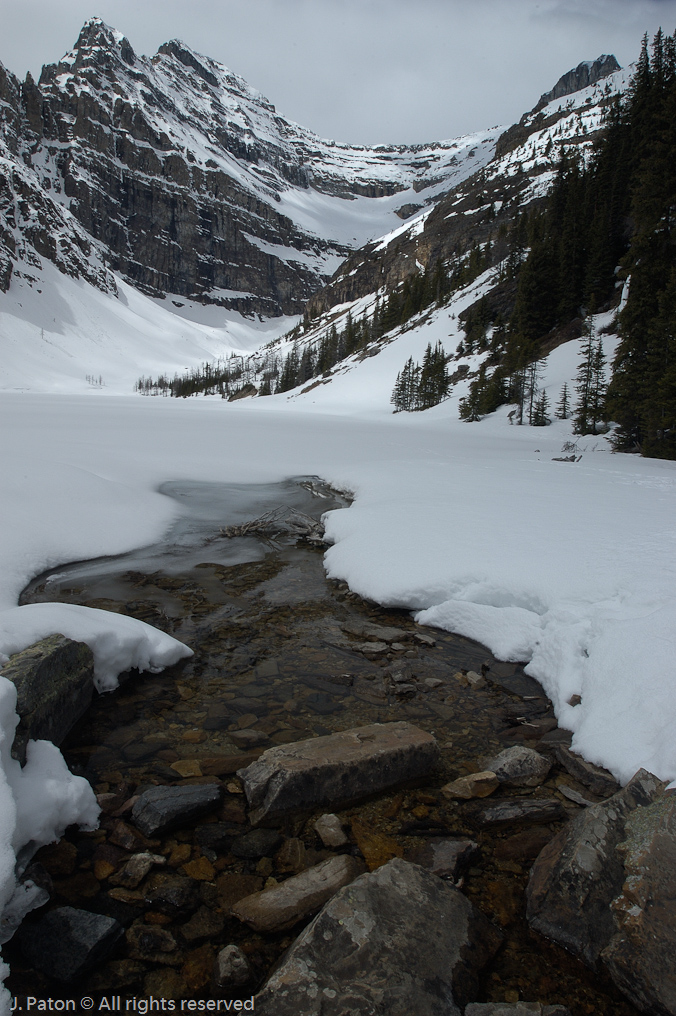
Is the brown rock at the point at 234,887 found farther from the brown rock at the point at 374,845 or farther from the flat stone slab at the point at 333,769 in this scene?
the brown rock at the point at 374,845

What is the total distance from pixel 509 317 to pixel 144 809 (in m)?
62.9

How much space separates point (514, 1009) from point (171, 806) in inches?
89.4

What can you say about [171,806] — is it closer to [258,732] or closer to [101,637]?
[258,732]

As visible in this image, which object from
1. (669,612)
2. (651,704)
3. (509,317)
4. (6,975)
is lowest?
(6,975)

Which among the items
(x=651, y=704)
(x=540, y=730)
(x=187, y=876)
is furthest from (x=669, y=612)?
(x=187, y=876)

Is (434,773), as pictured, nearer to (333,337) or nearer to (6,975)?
(6,975)

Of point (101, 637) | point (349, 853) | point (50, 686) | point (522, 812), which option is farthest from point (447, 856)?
point (101, 637)

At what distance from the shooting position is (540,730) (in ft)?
14.4

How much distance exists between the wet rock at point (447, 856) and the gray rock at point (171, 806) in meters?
1.46

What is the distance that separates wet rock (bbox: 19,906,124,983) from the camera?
2359 mm

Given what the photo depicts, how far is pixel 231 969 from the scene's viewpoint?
2391mm

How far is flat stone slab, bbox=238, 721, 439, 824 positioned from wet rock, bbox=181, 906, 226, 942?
66cm

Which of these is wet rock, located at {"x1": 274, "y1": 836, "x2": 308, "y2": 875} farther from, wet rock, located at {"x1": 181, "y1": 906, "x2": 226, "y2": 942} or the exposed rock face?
the exposed rock face

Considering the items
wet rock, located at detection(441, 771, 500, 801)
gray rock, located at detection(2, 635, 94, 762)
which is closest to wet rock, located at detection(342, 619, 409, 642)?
wet rock, located at detection(441, 771, 500, 801)
